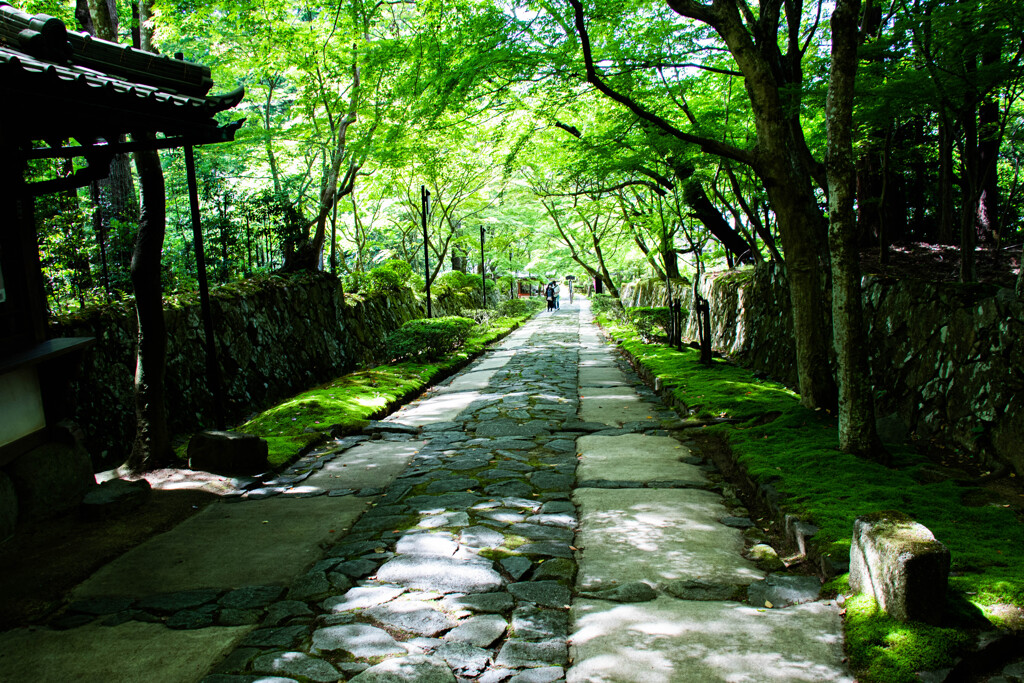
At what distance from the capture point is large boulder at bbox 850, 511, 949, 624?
2871mm

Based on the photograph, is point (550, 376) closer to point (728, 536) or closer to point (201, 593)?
point (728, 536)

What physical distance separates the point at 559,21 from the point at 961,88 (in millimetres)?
4925

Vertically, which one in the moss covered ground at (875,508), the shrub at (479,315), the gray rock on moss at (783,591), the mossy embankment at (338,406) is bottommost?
the gray rock on moss at (783,591)

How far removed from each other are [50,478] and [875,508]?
20.8 feet

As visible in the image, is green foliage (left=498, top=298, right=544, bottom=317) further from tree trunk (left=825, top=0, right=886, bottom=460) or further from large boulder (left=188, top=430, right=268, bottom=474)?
tree trunk (left=825, top=0, right=886, bottom=460)

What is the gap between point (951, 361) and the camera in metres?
5.77

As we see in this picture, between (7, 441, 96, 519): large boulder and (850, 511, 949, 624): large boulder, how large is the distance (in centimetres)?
581

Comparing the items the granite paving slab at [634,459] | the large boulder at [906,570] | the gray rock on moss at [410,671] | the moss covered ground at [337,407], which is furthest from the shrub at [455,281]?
the large boulder at [906,570]

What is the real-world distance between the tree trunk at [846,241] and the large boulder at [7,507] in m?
6.78

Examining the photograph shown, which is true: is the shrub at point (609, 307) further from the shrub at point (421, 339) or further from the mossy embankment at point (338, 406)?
the mossy embankment at point (338, 406)

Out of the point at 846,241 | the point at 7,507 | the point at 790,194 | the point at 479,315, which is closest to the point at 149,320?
the point at 7,507

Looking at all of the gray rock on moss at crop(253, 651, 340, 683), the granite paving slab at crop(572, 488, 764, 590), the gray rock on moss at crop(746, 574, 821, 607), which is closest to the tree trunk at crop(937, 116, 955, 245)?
the granite paving slab at crop(572, 488, 764, 590)

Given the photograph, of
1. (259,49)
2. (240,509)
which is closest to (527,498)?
(240,509)

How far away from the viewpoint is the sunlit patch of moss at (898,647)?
104 inches
